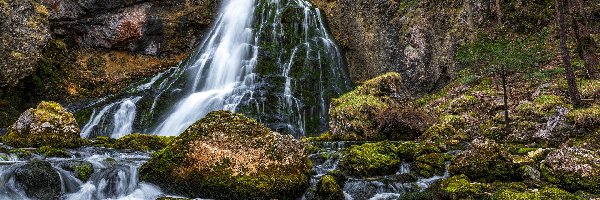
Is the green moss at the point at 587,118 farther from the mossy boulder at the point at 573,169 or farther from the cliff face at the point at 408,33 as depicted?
the cliff face at the point at 408,33

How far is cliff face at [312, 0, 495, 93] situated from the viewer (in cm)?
2462

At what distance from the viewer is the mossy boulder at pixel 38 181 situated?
973cm

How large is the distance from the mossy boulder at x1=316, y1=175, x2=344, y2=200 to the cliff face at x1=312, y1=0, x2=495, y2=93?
16160 mm

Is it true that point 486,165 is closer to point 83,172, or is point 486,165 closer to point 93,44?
point 83,172

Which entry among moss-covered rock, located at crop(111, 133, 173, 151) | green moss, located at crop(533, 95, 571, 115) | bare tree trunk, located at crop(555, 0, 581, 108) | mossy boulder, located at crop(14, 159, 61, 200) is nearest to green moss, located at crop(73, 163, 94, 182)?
mossy boulder, located at crop(14, 159, 61, 200)

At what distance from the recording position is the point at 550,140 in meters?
14.3

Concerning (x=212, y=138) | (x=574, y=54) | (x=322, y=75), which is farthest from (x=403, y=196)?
(x=322, y=75)

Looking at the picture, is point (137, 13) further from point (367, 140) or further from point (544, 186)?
point (544, 186)

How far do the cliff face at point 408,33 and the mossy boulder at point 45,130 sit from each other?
1794 centimetres

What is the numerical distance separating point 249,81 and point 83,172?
1586 centimetres

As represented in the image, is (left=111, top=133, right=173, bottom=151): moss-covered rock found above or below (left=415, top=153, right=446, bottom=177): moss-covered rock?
above

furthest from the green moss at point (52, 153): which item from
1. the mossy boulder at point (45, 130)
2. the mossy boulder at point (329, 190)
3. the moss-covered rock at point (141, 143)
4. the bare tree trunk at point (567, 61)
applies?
the bare tree trunk at point (567, 61)

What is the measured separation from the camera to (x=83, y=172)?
10922 mm

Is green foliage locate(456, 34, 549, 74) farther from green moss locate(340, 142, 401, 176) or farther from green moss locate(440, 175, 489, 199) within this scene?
green moss locate(440, 175, 489, 199)
